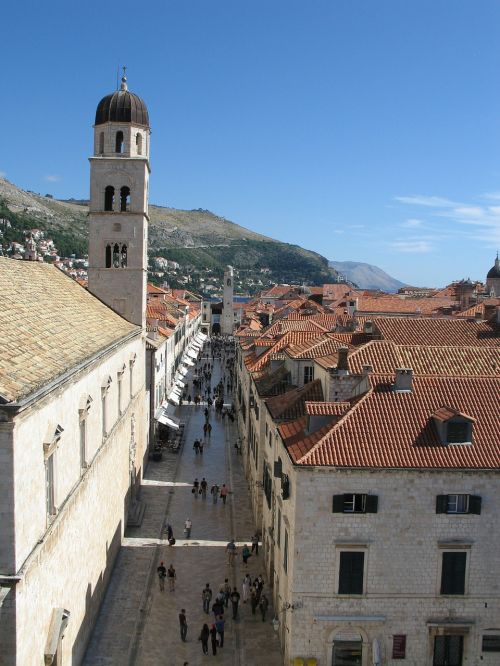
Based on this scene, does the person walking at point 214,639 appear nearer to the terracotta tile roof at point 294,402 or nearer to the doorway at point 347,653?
the doorway at point 347,653

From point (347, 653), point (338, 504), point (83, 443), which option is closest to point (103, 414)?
point (83, 443)

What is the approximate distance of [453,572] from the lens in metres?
18.5

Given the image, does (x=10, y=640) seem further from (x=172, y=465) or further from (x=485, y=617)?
(x=172, y=465)

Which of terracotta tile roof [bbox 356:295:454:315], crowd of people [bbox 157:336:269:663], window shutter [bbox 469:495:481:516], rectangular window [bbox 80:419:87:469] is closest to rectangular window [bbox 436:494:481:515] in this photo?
window shutter [bbox 469:495:481:516]

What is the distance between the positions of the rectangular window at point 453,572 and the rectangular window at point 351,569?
7.53 ft

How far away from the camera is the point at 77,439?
1906 cm

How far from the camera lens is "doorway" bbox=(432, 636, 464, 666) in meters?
18.8

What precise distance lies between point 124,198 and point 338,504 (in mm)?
23113

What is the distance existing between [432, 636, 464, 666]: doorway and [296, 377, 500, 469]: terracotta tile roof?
5.12 meters

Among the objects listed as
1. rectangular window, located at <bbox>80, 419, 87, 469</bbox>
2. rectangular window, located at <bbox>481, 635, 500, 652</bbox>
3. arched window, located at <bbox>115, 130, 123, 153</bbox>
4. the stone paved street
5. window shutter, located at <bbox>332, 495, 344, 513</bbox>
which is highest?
arched window, located at <bbox>115, 130, 123, 153</bbox>

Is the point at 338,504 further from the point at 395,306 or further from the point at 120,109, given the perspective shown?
the point at 395,306

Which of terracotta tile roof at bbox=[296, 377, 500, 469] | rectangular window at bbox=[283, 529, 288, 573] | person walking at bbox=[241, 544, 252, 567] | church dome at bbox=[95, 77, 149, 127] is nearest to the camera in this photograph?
terracotta tile roof at bbox=[296, 377, 500, 469]

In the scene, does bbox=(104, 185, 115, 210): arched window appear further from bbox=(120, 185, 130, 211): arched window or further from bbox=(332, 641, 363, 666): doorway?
bbox=(332, 641, 363, 666): doorway

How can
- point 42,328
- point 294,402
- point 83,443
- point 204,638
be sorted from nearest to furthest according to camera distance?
point 42,328
point 83,443
point 204,638
point 294,402
